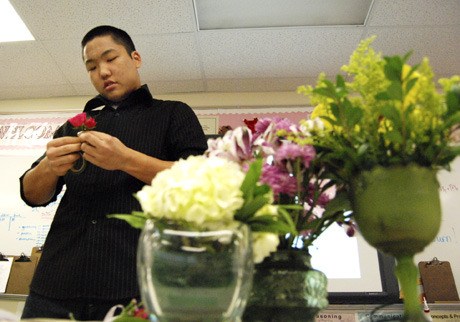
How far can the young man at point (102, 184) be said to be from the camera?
0.98 m

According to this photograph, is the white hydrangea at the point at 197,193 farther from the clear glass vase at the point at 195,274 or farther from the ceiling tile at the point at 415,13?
the ceiling tile at the point at 415,13

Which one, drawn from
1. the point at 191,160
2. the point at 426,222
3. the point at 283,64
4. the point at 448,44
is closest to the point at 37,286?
the point at 191,160

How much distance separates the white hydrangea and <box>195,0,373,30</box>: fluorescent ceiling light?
1.97m

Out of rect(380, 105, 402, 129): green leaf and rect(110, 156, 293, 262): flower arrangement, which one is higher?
rect(380, 105, 402, 129): green leaf

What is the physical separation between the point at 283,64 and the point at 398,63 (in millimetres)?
2326

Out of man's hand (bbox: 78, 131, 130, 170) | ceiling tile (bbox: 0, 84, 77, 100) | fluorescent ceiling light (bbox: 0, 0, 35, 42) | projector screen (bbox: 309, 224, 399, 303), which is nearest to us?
man's hand (bbox: 78, 131, 130, 170)

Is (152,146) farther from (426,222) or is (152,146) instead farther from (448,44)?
(448,44)

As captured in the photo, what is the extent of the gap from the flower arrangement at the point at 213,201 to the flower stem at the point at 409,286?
5.6 inches

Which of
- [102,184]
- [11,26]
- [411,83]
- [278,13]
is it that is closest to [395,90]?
[411,83]

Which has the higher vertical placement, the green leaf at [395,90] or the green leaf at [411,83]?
the green leaf at [411,83]

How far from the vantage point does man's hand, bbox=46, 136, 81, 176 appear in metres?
0.99

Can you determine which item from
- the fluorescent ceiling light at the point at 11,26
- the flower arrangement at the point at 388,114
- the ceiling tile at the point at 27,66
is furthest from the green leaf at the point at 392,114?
the ceiling tile at the point at 27,66

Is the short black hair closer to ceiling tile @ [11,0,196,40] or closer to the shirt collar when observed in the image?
the shirt collar

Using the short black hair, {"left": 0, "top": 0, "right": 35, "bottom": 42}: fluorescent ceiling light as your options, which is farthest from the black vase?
{"left": 0, "top": 0, "right": 35, "bottom": 42}: fluorescent ceiling light
